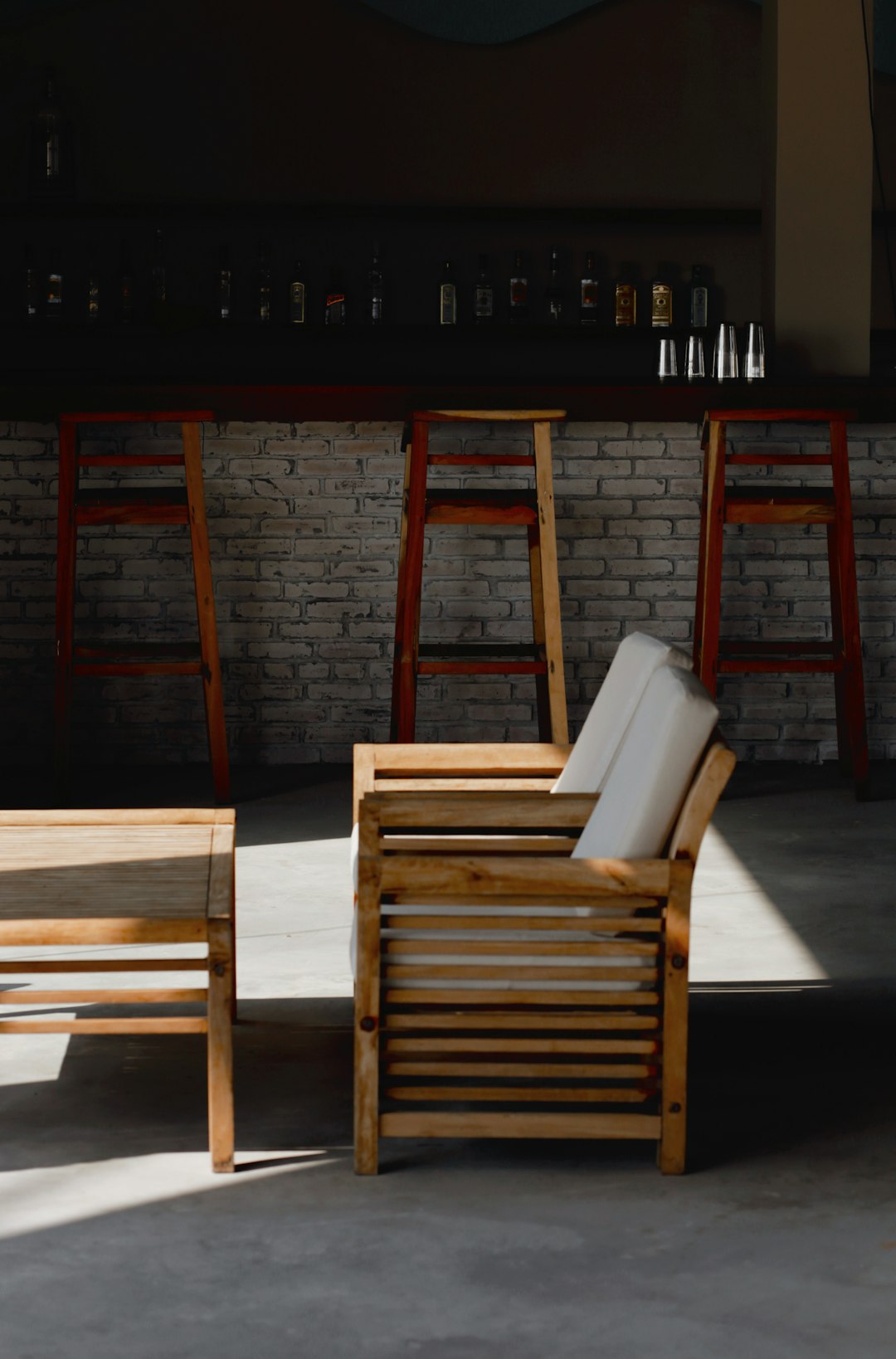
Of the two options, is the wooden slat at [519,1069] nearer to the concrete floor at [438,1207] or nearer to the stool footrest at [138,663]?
the concrete floor at [438,1207]

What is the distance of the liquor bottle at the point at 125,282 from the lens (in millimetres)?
6301

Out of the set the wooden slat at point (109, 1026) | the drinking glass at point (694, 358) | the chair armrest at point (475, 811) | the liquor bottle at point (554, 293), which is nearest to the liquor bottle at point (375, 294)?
the liquor bottle at point (554, 293)

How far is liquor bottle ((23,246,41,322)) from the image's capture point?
6.29 meters

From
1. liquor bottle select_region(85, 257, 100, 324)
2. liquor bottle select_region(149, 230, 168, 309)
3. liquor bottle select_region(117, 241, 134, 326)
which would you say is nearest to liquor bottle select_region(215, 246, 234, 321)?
liquor bottle select_region(149, 230, 168, 309)

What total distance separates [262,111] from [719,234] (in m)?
1.96

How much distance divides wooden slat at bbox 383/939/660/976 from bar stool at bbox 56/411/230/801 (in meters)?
2.40

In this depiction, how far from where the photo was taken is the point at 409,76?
659 centimetres

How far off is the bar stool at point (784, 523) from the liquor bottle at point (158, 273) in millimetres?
2698

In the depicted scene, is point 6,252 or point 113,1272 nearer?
→ point 113,1272

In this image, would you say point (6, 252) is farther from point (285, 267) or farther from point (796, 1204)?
point (796, 1204)

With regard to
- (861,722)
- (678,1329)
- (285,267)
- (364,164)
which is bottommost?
(678,1329)

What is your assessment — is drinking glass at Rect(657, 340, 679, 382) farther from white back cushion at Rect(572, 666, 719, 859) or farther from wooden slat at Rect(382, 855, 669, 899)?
wooden slat at Rect(382, 855, 669, 899)

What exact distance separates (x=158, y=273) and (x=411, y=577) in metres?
2.51

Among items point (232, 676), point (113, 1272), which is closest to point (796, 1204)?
point (113, 1272)
